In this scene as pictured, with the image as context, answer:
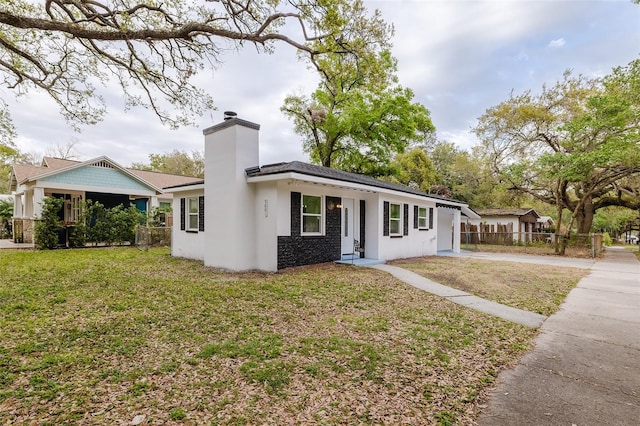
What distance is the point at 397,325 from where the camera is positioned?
493 centimetres

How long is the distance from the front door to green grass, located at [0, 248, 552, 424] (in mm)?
4261

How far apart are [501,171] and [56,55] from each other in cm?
2419

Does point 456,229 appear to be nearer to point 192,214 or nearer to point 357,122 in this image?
point 357,122

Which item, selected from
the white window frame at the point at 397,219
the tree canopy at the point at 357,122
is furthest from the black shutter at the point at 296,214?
the tree canopy at the point at 357,122

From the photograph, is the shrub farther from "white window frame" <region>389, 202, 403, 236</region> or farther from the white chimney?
"white window frame" <region>389, 202, 403, 236</region>

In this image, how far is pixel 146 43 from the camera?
8.41 m

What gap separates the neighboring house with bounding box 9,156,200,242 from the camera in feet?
50.8

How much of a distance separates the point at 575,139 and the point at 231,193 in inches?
743

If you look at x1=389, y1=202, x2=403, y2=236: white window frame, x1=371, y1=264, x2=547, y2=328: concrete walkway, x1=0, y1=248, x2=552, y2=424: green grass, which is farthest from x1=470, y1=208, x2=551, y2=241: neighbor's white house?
x1=0, y1=248, x2=552, y2=424: green grass

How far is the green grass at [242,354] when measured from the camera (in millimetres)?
2760

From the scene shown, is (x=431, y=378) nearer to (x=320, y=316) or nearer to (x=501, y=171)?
(x=320, y=316)

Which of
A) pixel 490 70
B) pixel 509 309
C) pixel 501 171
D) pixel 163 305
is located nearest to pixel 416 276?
pixel 509 309

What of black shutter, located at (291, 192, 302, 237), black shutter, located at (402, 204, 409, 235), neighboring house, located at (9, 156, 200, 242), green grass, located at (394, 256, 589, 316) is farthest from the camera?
neighboring house, located at (9, 156, 200, 242)

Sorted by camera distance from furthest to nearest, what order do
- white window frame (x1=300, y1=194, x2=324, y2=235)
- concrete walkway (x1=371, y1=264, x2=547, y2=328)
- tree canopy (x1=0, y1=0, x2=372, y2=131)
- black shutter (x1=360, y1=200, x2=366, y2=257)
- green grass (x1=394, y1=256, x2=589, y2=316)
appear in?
black shutter (x1=360, y1=200, x2=366, y2=257), white window frame (x1=300, y1=194, x2=324, y2=235), tree canopy (x1=0, y1=0, x2=372, y2=131), green grass (x1=394, y1=256, x2=589, y2=316), concrete walkway (x1=371, y1=264, x2=547, y2=328)
